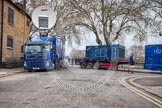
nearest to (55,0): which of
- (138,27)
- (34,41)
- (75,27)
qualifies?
(75,27)

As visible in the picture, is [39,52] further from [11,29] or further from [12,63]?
[11,29]

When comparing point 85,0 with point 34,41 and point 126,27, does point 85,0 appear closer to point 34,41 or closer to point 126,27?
point 126,27

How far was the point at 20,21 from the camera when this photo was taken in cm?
3969

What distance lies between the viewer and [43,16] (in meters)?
31.3

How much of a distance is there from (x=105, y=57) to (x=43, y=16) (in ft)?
36.9

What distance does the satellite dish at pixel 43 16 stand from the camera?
31188 millimetres

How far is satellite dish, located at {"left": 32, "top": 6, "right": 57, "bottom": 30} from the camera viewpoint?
102 feet

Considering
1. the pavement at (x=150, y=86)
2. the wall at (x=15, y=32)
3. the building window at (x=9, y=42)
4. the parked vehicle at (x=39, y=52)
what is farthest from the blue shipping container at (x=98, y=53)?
the pavement at (x=150, y=86)

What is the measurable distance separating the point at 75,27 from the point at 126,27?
27.6 ft

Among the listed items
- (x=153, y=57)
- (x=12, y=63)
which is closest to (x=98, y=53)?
(x=12, y=63)

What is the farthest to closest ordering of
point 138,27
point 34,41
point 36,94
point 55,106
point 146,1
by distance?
point 138,27 < point 146,1 < point 34,41 < point 36,94 < point 55,106

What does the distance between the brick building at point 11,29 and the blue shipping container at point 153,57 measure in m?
14.8

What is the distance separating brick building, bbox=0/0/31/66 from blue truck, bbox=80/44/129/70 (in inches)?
348

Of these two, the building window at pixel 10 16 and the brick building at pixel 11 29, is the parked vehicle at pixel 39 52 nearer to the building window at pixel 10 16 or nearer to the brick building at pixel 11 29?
the brick building at pixel 11 29
